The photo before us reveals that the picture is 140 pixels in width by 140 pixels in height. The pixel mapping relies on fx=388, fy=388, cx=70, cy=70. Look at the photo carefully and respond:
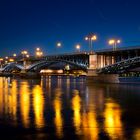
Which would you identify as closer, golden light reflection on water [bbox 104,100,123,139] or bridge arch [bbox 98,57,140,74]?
golden light reflection on water [bbox 104,100,123,139]

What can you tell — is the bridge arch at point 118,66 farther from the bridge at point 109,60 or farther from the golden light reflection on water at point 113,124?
the golden light reflection on water at point 113,124

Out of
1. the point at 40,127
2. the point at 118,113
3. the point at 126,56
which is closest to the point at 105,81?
the point at 126,56

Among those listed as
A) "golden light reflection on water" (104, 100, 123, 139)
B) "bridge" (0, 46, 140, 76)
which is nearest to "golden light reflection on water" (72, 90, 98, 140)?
"golden light reflection on water" (104, 100, 123, 139)

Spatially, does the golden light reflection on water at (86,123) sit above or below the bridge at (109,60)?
below

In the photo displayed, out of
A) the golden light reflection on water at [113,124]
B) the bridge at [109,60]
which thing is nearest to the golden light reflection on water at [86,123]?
the golden light reflection on water at [113,124]

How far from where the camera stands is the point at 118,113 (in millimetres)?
24781

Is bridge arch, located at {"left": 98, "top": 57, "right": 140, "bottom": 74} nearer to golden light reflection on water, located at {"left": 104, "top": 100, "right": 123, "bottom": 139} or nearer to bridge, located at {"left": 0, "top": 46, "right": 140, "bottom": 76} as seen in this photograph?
bridge, located at {"left": 0, "top": 46, "right": 140, "bottom": 76}

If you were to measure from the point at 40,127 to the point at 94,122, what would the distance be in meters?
3.26

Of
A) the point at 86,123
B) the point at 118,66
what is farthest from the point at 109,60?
the point at 86,123

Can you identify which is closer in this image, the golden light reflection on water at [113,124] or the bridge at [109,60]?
the golden light reflection on water at [113,124]

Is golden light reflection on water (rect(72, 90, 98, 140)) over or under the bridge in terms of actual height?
under

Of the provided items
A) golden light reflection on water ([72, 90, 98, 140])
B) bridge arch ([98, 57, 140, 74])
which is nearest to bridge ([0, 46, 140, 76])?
bridge arch ([98, 57, 140, 74])

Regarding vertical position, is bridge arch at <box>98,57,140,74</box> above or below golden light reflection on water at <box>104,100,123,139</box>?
above

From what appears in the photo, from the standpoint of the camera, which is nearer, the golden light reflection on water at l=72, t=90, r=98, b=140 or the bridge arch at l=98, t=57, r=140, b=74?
the golden light reflection on water at l=72, t=90, r=98, b=140
